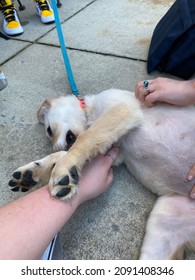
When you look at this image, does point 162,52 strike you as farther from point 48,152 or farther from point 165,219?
point 165,219

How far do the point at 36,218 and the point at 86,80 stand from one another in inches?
64.6

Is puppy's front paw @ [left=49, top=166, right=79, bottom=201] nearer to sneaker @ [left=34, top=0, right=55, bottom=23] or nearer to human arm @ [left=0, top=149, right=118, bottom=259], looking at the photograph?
human arm @ [left=0, top=149, right=118, bottom=259]

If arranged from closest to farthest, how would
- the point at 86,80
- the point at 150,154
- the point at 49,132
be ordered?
the point at 150,154, the point at 49,132, the point at 86,80

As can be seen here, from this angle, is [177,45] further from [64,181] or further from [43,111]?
[64,181]

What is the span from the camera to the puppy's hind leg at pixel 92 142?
1539mm

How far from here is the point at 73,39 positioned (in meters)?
→ 3.43

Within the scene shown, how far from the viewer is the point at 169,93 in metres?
1.89

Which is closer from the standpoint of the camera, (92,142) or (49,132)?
(92,142)

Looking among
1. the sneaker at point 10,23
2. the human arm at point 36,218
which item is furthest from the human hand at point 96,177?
the sneaker at point 10,23

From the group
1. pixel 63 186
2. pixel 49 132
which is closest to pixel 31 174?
pixel 63 186

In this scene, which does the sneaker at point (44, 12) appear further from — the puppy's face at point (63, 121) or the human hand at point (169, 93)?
the human hand at point (169, 93)

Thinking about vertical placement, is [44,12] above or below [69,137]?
above
